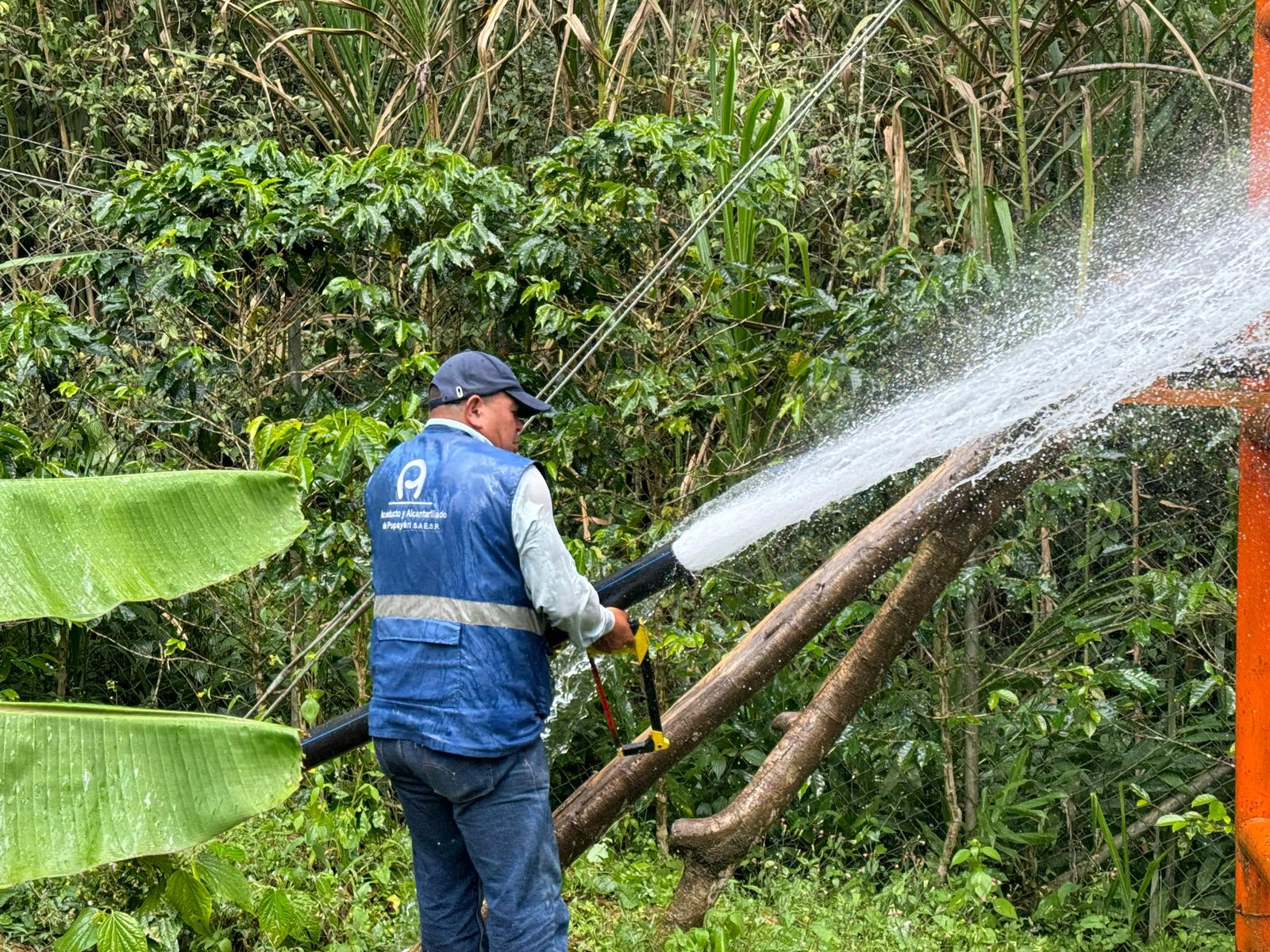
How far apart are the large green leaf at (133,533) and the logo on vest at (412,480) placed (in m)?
0.45

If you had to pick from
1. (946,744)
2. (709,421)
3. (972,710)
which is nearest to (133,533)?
(709,421)

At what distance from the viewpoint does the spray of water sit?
311 cm

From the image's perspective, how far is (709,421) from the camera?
16.3ft

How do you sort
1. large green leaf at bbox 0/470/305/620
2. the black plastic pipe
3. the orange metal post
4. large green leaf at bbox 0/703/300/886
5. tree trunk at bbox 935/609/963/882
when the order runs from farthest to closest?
tree trunk at bbox 935/609/963/882 < the black plastic pipe < the orange metal post < large green leaf at bbox 0/470/305/620 < large green leaf at bbox 0/703/300/886

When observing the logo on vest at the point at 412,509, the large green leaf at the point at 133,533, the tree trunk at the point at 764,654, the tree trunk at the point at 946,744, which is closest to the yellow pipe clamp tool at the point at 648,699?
the tree trunk at the point at 764,654

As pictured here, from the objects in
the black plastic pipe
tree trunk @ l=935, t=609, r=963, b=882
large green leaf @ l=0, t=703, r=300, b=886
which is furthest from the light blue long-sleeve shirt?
tree trunk @ l=935, t=609, r=963, b=882

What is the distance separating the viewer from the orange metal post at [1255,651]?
283cm

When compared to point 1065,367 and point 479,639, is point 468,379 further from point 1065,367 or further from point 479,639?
point 1065,367

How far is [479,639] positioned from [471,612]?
61 millimetres

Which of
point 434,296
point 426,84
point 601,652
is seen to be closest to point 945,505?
point 601,652

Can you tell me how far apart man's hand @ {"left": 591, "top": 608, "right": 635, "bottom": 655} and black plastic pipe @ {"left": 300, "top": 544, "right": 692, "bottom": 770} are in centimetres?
9

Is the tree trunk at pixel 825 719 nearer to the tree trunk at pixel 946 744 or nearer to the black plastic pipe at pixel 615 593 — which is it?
the black plastic pipe at pixel 615 593

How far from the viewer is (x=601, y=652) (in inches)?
120

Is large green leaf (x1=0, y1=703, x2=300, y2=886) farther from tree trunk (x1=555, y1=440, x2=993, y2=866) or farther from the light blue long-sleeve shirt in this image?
tree trunk (x1=555, y1=440, x2=993, y2=866)
